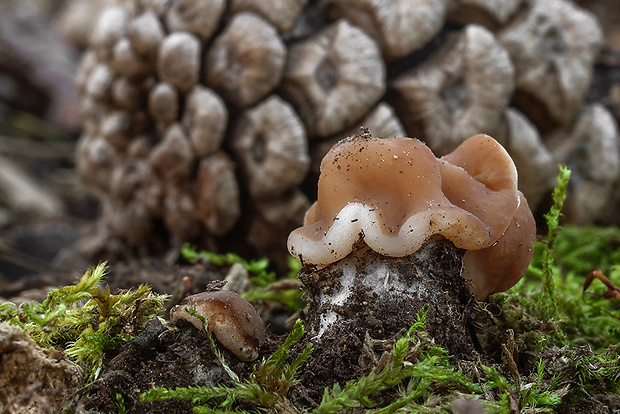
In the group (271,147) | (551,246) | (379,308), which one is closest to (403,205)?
(379,308)

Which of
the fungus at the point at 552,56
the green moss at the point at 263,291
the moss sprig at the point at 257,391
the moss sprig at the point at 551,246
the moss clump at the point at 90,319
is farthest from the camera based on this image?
the fungus at the point at 552,56

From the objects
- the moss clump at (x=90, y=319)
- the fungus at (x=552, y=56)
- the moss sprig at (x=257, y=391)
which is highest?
the moss clump at (x=90, y=319)

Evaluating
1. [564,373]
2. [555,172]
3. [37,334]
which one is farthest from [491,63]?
[37,334]

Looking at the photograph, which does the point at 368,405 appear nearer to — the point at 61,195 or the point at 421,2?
the point at 421,2

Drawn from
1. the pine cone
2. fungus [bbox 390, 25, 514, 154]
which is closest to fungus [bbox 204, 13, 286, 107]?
the pine cone

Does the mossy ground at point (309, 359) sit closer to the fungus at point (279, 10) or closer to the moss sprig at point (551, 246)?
the moss sprig at point (551, 246)

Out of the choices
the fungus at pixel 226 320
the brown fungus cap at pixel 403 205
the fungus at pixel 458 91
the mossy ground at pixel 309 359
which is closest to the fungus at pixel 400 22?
the fungus at pixel 458 91
